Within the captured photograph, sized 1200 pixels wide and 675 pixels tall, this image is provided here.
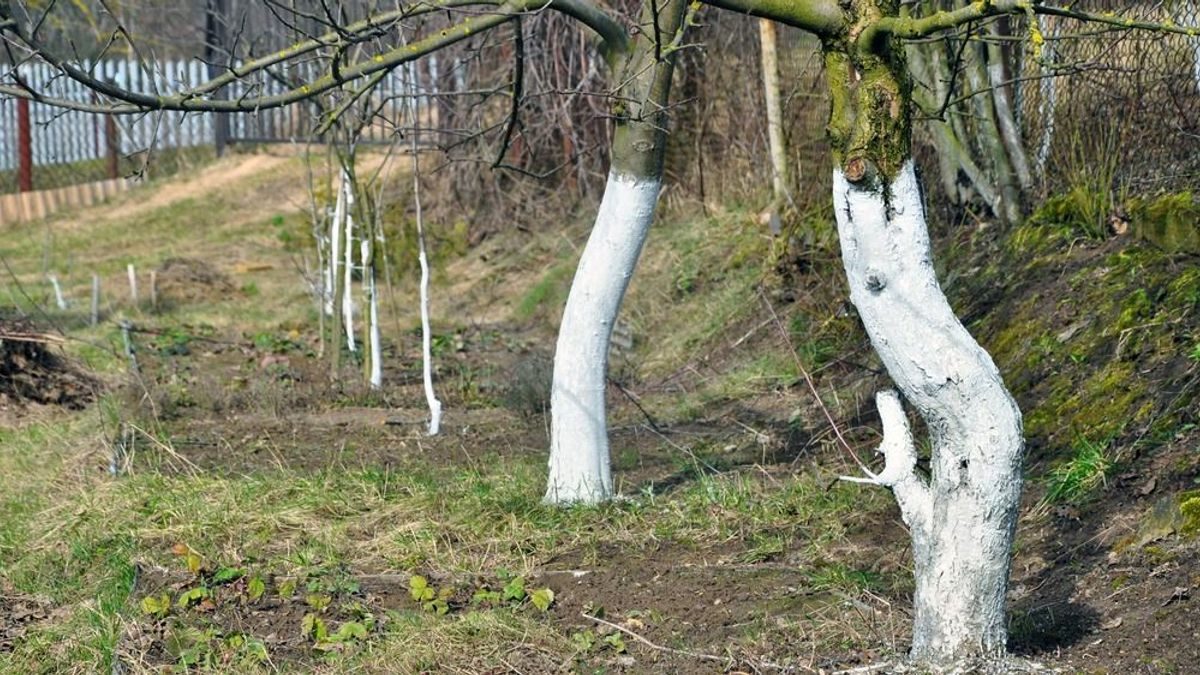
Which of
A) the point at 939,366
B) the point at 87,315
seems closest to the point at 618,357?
the point at 87,315

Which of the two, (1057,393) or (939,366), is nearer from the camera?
(939,366)

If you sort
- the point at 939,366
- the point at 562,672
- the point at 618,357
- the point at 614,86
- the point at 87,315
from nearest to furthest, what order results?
the point at 939,366 → the point at 562,672 → the point at 614,86 → the point at 618,357 → the point at 87,315

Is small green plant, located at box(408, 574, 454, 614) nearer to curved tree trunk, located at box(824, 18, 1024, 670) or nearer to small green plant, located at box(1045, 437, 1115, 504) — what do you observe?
curved tree trunk, located at box(824, 18, 1024, 670)

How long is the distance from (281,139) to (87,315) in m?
7.33

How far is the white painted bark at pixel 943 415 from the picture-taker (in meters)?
3.89

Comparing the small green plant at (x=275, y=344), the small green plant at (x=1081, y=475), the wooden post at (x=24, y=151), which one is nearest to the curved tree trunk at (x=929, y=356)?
the small green plant at (x=1081, y=475)

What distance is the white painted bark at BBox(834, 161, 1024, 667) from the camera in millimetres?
3889

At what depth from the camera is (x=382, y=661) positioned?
4625 millimetres

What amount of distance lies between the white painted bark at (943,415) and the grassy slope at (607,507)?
0.37 meters

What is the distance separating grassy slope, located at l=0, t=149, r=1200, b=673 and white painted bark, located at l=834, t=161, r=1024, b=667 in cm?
37

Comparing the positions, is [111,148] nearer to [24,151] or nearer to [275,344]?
[24,151]

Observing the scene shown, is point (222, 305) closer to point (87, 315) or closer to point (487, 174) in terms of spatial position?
point (87, 315)

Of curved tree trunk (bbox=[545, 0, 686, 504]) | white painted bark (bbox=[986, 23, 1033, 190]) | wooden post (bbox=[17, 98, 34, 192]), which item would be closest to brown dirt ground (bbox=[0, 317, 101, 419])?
curved tree trunk (bbox=[545, 0, 686, 504])

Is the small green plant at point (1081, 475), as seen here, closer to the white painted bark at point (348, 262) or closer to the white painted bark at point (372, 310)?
the white painted bark at point (372, 310)
